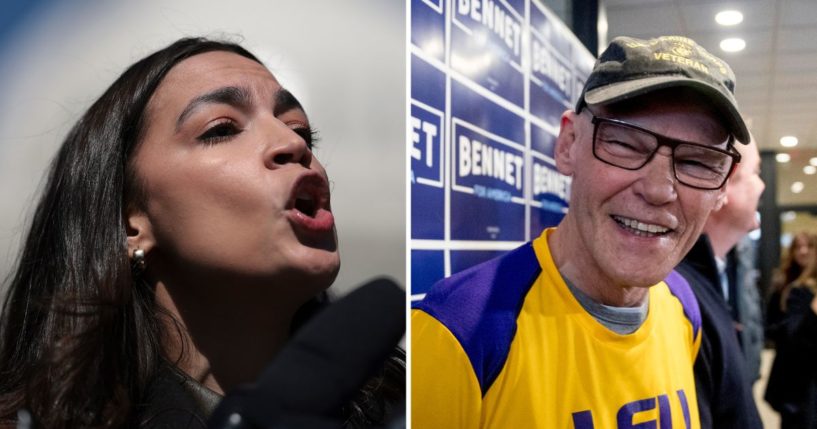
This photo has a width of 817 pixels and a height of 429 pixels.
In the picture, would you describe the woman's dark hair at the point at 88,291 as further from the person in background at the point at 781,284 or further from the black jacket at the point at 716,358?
the person in background at the point at 781,284

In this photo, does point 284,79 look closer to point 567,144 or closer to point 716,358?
point 567,144

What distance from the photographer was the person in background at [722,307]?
1.35 metres

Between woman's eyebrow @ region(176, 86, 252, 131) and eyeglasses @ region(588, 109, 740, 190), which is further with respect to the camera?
eyeglasses @ region(588, 109, 740, 190)

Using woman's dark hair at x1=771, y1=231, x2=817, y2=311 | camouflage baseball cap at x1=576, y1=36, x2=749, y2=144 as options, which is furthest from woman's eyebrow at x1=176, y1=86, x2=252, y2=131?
woman's dark hair at x1=771, y1=231, x2=817, y2=311

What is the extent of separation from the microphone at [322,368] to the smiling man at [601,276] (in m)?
0.41

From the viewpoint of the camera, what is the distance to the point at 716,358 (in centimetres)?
137

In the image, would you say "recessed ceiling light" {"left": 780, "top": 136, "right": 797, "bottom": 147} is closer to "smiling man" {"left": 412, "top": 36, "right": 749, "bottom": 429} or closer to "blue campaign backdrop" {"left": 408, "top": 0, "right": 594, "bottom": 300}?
"smiling man" {"left": 412, "top": 36, "right": 749, "bottom": 429}

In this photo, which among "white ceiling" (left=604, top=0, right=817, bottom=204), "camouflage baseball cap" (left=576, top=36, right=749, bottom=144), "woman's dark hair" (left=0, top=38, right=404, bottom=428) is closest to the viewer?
"woman's dark hair" (left=0, top=38, right=404, bottom=428)

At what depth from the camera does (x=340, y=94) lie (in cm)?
100

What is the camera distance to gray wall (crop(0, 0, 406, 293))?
76cm

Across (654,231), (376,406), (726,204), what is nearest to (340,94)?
(376,406)

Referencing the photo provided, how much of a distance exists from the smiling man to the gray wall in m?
0.21

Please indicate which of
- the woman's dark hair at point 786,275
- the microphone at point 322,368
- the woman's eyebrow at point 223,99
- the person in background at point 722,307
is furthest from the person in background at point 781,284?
the woman's eyebrow at point 223,99

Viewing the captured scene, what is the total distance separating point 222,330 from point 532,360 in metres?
0.56
